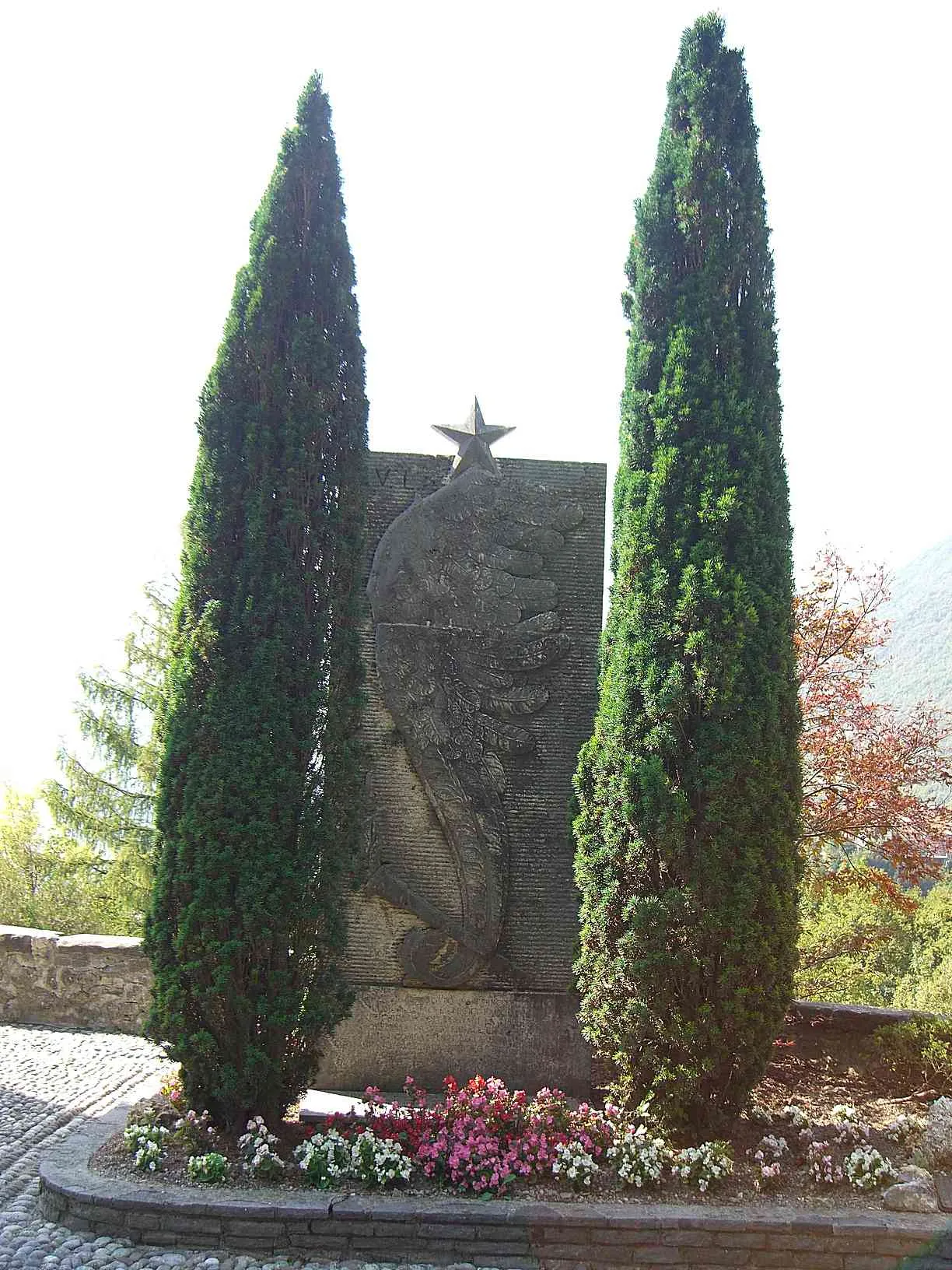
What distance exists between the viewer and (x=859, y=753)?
24.5ft

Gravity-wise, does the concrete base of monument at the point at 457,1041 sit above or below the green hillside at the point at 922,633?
below

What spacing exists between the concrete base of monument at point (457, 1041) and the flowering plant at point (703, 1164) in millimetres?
1238

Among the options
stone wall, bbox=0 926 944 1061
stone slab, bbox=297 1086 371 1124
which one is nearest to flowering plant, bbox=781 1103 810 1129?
stone slab, bbox=297 1086 371 1124

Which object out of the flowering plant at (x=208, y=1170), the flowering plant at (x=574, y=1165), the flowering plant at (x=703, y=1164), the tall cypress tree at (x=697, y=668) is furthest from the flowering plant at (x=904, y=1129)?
the flowering plant at (x=208, y=1170)

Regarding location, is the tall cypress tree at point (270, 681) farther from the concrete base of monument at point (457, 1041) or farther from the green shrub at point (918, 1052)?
the green shrub at point (918, 1052)

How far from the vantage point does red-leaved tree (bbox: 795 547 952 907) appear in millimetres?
7184

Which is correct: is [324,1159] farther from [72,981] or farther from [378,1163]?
[72,981]

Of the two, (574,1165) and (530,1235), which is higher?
(574,1165)

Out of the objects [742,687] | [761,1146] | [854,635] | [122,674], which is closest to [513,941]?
[761,1146]

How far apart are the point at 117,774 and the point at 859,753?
371 inches

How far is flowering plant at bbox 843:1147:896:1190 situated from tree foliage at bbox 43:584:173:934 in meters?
9.99

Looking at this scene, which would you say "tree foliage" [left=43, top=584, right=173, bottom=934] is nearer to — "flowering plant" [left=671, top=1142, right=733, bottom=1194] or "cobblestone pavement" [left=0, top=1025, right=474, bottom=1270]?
"cobblestone pavement" [left=0, top=1025, right=474, bottom=1270]

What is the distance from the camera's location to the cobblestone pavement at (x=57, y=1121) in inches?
152

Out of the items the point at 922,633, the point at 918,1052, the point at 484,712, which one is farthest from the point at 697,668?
the point at 922,633
